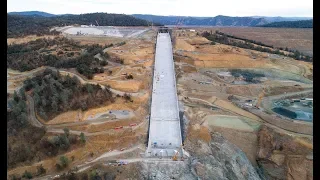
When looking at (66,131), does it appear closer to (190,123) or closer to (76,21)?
(190,123)

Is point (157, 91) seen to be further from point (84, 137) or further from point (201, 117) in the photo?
point (84, 137)

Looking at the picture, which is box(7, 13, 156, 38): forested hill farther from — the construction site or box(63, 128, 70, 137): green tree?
box(63, 128, 70, 137): green tree

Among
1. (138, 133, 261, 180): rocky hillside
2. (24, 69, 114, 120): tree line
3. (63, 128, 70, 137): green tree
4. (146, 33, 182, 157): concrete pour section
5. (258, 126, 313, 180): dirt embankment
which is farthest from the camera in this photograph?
(24, 69, 114, 120): tree line

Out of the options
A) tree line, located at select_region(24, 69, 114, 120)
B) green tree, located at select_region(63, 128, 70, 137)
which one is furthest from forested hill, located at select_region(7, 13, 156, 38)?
green tree, located at select_region(63, 128, 70, 137)

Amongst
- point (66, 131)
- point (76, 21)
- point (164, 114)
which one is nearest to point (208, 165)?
point (164, 114)

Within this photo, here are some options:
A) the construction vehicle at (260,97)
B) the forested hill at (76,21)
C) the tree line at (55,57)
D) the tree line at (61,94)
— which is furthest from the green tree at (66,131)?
the forested hill at (76,21)

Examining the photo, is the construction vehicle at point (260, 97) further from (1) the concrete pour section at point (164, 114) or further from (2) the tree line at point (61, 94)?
(2) the tree line at point (61, 94)

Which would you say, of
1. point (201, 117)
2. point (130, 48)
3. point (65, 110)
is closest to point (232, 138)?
A: point (201, 117)
